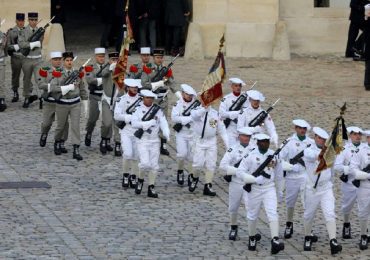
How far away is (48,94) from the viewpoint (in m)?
27.7

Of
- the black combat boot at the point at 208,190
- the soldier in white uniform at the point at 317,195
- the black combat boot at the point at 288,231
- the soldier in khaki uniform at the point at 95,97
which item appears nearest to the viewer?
the soldier in white uniform at the point at 317,195

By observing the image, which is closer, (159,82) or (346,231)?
(346,231)

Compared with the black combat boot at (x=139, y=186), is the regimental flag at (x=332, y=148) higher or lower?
higher

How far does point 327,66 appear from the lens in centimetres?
3666

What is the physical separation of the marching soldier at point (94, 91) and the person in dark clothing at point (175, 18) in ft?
30.0

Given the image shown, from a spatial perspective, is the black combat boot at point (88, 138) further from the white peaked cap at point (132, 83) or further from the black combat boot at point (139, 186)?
the black combat boot at point (139, 186)

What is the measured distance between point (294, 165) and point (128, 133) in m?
3.80

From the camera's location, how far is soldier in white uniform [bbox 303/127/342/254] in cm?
2127

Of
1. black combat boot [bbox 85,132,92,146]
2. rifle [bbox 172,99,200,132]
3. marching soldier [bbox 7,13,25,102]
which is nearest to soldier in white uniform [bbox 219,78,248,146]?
rifle [bbox 172,99,200,132]

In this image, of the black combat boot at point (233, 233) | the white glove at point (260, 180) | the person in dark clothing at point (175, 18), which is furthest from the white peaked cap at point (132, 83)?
the person in dark clothing at point (175, 18)

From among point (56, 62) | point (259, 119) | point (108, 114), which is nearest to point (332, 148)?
point (259, 119)

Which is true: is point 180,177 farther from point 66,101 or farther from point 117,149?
point 66,101

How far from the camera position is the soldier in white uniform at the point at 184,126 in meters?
25.0

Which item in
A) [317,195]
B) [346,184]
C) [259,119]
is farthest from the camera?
[259,119]
